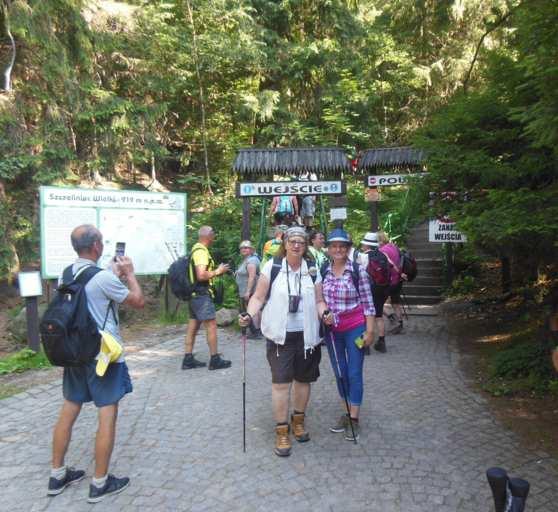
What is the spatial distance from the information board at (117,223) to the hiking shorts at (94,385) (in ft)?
13.7

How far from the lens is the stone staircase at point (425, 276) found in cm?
1120

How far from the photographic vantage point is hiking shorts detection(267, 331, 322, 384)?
4.04 m

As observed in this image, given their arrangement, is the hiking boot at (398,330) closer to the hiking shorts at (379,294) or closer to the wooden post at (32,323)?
the hiking shorts at (379,294)

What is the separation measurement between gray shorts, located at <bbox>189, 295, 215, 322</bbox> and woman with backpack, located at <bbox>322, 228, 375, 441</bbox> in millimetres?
2199

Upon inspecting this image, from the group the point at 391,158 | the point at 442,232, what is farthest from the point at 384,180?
the point at 442,232

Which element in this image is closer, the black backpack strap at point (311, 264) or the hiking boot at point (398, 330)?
A: the black backpack strap at point (311, 264)

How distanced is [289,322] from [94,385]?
5.30ft

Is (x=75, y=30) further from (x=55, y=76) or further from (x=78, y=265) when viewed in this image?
(x=78, y=265)

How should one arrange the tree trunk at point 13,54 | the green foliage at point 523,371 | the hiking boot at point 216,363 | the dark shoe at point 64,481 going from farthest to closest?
the tree trunk at point 13,54 → the hiking boot at point 216,363 → the green foliage at point 523,371 → the dark shoe at point 64,481

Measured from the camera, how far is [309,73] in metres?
17.6

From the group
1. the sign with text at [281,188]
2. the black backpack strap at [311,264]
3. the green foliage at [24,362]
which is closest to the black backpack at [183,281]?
the black backpack strap at [311,264]

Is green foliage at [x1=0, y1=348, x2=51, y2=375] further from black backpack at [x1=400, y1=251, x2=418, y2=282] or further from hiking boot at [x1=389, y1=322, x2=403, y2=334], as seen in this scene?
black backpack at [x1=400, y1=251, x2=418, y2=282]

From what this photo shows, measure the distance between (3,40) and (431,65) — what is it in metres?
13.6

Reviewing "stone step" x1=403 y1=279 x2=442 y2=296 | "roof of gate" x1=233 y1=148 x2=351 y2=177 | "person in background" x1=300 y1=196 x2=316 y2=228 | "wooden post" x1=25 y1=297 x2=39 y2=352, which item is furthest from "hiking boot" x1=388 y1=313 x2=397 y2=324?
"wooden post" x1=25 y1=297 x2=39 y2=352
